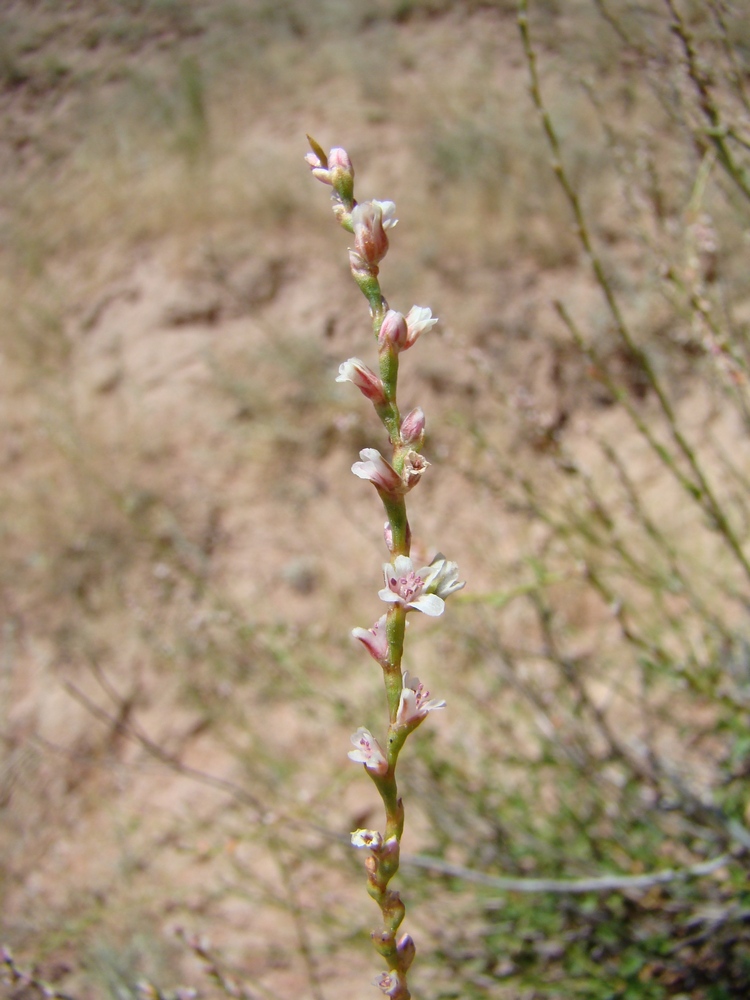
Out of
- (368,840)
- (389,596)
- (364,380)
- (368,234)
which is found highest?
(368,234)

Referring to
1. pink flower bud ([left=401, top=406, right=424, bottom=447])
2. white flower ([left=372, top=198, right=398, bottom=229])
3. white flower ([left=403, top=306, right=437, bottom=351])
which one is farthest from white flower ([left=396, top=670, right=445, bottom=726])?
white flower ([left=372, top=198, right=398, bottom=229])

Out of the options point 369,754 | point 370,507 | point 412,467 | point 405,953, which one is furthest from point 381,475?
point 370,507

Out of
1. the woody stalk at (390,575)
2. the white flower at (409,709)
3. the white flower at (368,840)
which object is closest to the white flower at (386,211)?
the woody stalk at (390,575)

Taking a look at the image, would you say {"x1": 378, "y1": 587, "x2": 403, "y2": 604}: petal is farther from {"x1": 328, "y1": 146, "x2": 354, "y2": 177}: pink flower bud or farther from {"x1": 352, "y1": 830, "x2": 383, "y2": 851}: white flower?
{"x1": 328, "y1": 146, "x2": 354, "y2": 177}: pink flower bud

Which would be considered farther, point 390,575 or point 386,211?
point 386,211

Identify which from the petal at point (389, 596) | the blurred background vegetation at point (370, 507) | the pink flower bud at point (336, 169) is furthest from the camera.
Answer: the blurred background vegetation at point (370, 507)

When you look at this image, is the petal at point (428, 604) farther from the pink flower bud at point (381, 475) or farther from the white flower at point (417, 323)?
the white flower at point (417, 323)

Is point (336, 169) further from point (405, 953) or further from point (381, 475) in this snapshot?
point (405, 953)

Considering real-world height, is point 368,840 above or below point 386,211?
below
